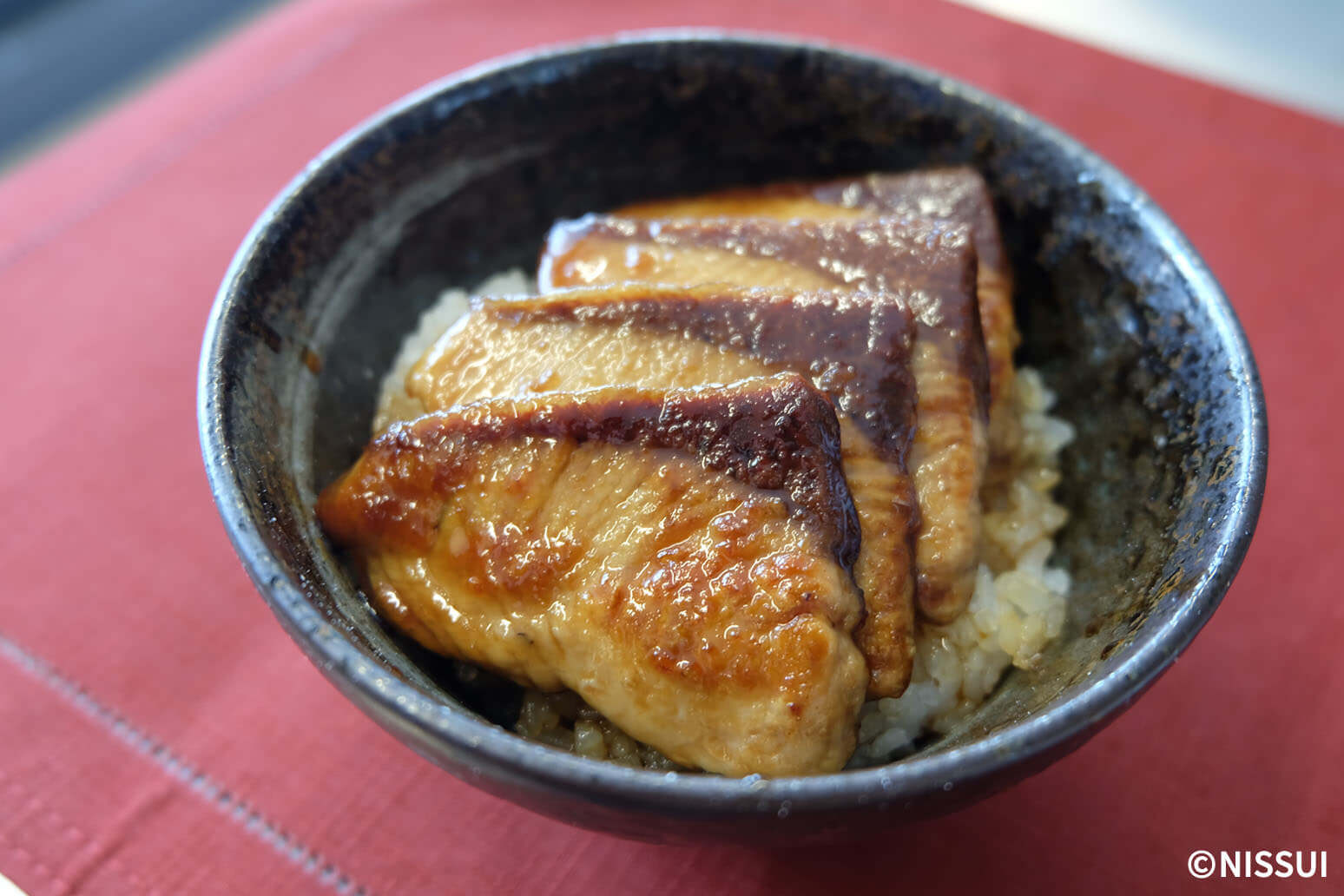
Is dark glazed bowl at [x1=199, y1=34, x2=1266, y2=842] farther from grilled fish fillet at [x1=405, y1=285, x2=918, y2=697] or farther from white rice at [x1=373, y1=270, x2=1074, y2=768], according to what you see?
grilled fish fillet at [x1=405, y1=285, x2=918, y2=697]

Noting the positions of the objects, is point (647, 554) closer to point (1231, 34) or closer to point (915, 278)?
point (915, 278)

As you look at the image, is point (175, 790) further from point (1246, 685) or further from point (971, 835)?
point (1246, 685)

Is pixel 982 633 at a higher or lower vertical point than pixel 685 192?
lower

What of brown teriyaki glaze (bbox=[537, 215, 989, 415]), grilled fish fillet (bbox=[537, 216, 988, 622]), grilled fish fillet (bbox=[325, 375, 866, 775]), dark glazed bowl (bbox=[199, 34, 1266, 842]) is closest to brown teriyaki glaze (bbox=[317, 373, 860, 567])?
grilled fish fillet (bbox=[325, 375, 866, 775])

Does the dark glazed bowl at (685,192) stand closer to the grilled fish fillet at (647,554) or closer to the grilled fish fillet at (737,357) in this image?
the grilled fish fillet at (647,554)

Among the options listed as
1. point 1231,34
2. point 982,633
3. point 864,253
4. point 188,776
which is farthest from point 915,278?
point 1231,34
